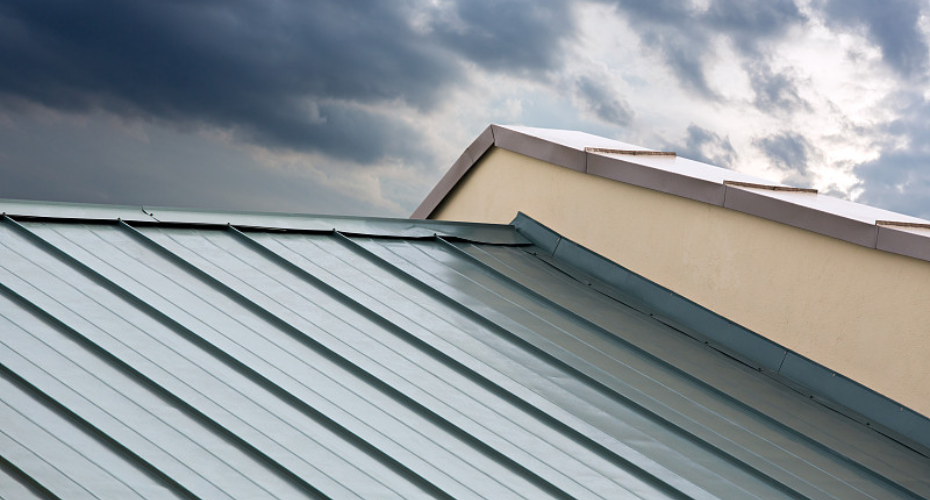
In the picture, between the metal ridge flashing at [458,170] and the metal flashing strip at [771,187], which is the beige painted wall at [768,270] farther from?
the metal ridge flashing at [458,170]

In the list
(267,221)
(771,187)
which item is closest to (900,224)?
(771,187)

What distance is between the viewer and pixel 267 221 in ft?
25.5

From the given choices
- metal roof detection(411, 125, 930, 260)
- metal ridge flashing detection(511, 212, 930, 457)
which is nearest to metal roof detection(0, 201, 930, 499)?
metal ridge flashing detection(511, 212, 930, 457)

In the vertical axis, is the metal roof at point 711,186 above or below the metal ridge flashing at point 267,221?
above

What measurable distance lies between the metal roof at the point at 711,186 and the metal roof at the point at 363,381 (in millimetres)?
1094

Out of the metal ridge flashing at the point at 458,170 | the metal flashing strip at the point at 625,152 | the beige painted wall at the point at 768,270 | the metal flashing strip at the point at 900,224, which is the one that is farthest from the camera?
the metal ridge flashing at the point at 458,170

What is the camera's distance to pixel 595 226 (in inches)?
359

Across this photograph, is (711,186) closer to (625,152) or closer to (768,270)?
(768,270)

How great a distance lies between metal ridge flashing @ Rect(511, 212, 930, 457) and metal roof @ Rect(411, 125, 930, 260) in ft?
2.88

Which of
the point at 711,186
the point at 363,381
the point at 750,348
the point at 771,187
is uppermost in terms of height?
the point at 771,187

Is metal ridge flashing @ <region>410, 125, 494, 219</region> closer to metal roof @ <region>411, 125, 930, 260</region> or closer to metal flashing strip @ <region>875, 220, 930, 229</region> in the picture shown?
metal roof @ <region>411, 125, 930, 260</region>

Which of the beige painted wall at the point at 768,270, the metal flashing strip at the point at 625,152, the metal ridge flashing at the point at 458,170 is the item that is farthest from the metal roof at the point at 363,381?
the metal ridge flashing at the point at 458,170

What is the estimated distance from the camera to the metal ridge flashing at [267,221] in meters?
6.73

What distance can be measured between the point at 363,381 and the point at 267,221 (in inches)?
110
